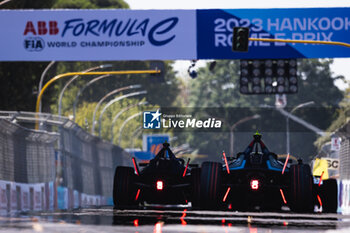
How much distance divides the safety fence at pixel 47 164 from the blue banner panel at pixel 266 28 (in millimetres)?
6285

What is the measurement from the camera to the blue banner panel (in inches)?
1388

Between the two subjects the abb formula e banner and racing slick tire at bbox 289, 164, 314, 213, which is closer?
racing slick tire at bbox 289, 164, 314, 213

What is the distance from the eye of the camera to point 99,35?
36.0 metres

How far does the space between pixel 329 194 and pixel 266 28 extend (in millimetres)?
13724

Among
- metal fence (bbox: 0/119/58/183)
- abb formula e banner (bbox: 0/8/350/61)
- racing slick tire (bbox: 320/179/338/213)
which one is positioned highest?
abb formula e banner (bbox: 0/8/350/61)

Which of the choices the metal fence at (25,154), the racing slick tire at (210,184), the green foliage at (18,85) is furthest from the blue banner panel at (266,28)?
the green foliage at (18,85)

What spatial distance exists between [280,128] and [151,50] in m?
77.8

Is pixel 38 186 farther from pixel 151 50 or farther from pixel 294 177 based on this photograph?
pixel 294 177

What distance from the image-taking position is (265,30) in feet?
116

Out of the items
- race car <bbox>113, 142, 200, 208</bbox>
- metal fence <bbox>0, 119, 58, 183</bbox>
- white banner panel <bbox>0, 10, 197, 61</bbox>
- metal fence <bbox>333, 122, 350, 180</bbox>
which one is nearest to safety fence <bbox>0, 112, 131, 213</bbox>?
metal fence <bbox>0, 119, 58, 183</bbox>

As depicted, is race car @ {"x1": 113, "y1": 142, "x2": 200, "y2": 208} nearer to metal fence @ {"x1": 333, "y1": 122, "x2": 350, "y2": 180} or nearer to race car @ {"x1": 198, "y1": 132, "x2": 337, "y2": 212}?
race car @ {"x1": 198, "y1": 132, "x2": 337, "y2": 212}

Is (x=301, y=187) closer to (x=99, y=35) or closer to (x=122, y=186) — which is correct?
(x=122, y=186)

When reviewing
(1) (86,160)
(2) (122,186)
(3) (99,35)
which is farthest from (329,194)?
(1) (86,160)

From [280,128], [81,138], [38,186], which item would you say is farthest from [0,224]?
[280,128]
